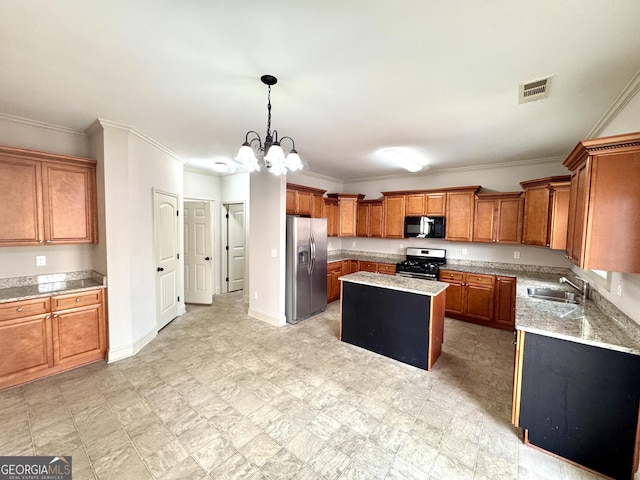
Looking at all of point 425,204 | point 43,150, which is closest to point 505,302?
point 425,204

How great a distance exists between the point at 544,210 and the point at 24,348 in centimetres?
672

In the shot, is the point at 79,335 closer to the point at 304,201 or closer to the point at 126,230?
the point at 126,230

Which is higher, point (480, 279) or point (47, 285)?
point (47, 285)

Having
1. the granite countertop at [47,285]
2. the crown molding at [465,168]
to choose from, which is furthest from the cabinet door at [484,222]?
the granite countertop at [47,285]

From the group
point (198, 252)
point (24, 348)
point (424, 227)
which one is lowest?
point (24, 348)

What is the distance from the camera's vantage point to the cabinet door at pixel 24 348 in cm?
255

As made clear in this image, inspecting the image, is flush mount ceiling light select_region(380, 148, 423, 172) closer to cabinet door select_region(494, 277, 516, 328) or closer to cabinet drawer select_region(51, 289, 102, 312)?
cabinet door select_region(494, 277, 516, 328)

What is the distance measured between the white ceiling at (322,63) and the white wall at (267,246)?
1.32 meters

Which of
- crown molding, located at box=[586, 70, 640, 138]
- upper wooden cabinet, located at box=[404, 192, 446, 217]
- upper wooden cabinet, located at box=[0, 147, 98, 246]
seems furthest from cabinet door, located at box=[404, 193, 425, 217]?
upper wooden cabinet, located at box=[0, 147, 98, 246]

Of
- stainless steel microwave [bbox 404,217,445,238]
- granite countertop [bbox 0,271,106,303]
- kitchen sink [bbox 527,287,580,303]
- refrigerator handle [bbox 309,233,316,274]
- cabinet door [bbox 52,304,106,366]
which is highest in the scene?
stainless steel microwave [bbox 404,217,445,238]

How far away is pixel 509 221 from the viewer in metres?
4.40

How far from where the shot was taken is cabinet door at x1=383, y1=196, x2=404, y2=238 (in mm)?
5512

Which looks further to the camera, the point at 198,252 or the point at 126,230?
the point at 198,252

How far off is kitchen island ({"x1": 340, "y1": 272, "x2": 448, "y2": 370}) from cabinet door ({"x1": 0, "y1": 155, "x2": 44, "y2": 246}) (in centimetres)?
365
